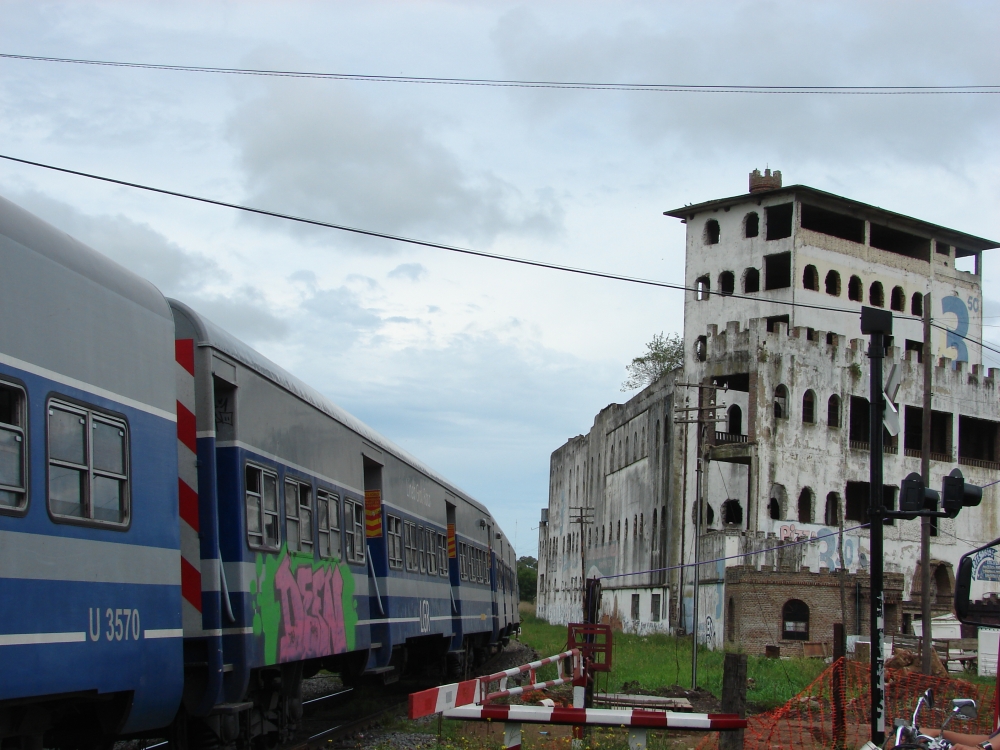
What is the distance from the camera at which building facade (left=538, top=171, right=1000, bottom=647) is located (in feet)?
150

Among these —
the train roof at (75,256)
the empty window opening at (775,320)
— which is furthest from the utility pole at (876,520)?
the empty window opening at (775,320)

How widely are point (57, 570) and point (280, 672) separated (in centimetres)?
469

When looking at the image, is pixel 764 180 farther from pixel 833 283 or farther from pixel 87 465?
pixel 87 465

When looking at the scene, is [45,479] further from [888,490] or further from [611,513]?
[611,513]

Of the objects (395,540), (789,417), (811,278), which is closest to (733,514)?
(789,417)

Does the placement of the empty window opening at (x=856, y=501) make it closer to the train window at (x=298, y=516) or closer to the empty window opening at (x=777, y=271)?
the empty window opening at (x=777, y=271)

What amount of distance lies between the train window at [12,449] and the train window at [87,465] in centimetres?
29

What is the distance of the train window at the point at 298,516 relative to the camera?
36.0 feet

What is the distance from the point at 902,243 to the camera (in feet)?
195

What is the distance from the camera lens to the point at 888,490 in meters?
49.9


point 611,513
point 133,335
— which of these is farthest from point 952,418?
point 133,335

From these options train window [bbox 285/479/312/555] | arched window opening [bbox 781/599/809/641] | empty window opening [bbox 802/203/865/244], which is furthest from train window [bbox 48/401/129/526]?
empty window opening [bbox 802/203/865/244]

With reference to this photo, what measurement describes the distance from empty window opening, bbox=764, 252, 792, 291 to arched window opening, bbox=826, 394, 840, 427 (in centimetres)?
659

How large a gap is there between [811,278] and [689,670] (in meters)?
27.9
